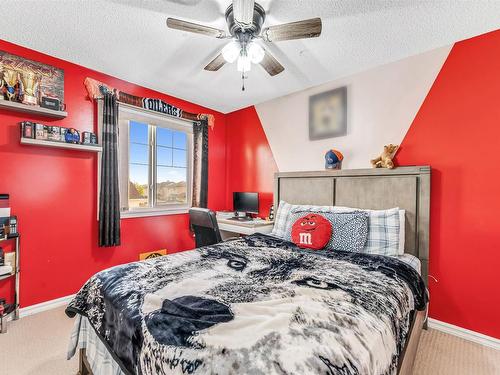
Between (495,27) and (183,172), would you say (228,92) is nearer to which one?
(183,172)

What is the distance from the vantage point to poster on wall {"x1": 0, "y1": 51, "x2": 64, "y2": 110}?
2.13 meters

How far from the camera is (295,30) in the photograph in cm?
161

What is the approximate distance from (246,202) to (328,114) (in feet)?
5.52

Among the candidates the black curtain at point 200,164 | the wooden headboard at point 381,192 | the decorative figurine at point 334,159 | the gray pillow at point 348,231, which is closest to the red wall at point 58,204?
the black curtain at point 200,164

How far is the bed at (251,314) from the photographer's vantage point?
31.5 inches

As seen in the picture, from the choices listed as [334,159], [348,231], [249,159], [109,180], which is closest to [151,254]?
[109,180]

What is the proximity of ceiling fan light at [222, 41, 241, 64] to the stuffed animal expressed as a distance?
1674mm

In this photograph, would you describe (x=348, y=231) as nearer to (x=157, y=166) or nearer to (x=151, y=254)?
(x=151, y=254)

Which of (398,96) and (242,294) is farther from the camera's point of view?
(398,96)

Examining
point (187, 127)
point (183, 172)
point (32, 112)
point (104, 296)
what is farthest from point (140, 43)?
point (104, 296)

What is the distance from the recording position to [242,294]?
1.21 metres

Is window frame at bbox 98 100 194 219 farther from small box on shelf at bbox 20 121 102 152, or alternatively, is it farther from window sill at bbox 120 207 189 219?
small box on shelf at bbox 20 121 102 152

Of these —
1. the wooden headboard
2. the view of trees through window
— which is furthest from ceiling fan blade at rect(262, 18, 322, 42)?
the view of trees through window

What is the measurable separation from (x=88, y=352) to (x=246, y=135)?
319 centimetres
